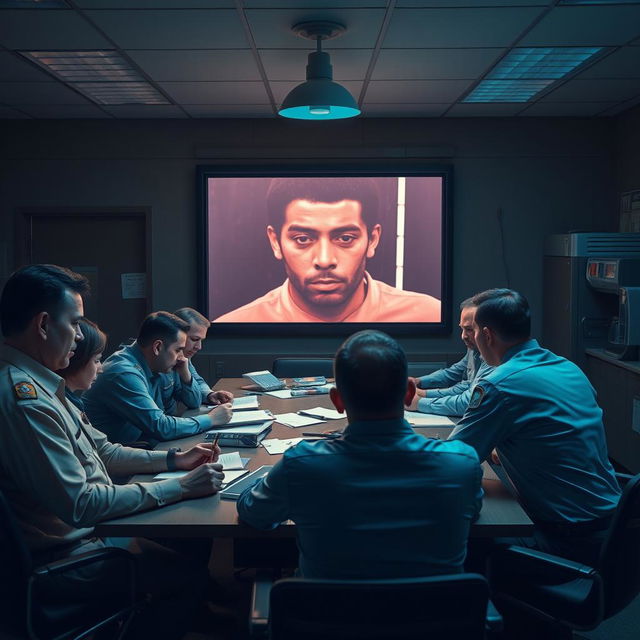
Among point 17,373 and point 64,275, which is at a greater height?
point 64,275

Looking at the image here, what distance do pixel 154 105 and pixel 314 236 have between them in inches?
61.6

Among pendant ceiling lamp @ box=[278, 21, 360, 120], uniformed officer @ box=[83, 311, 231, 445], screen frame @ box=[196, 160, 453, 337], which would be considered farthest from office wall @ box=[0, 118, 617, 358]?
uniformed officer @ box=[83, 311, 231, 445]

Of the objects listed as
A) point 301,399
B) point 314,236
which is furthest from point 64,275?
point 314,236

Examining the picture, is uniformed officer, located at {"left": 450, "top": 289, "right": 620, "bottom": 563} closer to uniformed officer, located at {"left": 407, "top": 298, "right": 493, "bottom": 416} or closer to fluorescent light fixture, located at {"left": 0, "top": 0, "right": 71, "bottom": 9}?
uniformed officer, located at {"left": 407, "top": 298, "right": 493, "bottom": 416}

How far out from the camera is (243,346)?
568 centimetres

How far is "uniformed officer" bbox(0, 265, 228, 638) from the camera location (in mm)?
1713

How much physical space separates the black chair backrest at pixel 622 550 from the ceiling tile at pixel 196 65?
3.04 metres

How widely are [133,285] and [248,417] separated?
120 inches

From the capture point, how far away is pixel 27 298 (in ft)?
6.03

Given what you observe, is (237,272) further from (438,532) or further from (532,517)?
(438,532)

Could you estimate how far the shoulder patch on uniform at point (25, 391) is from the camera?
68.1 inches

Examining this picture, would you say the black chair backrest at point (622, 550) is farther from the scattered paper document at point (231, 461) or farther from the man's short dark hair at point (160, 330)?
the man's short dark hair at point (160, 330)

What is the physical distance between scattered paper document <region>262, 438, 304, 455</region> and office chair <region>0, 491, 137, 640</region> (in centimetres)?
74

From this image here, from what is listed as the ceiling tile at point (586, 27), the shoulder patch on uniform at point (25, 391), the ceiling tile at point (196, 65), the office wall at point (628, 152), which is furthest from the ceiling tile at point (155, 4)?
the office wall at point (628, 152)
